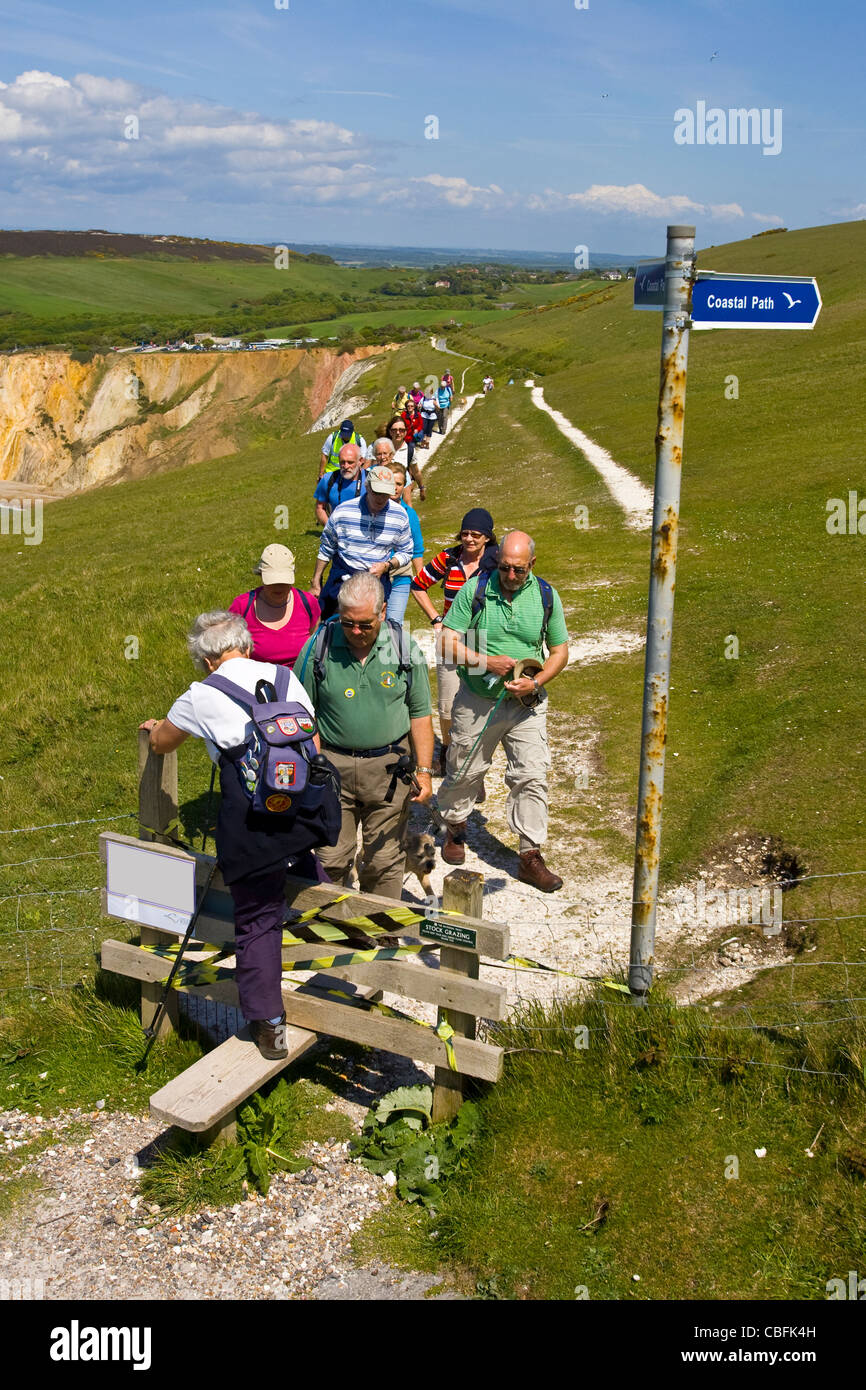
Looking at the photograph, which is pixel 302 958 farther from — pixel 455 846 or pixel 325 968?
pixel 455 846

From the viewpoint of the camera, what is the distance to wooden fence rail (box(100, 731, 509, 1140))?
5148 millimetres

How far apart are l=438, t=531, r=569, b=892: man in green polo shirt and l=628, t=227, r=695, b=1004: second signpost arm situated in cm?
236

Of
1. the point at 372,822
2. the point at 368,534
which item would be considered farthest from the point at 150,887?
the point at 368,534

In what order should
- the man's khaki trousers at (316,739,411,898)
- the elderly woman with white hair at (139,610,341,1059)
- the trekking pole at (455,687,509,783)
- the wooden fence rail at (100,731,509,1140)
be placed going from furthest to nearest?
the trekking pole at (455,687,509,783)
the man's khaki trousers at (316,739,411,898)
the wooden fence rail at (100,731,509,1140)
the elderly woman with white hair at (139,610,341,1059)

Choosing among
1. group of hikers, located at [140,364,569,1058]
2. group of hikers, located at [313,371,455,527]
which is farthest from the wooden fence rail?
group of hikers, located at [313,371,455,527]

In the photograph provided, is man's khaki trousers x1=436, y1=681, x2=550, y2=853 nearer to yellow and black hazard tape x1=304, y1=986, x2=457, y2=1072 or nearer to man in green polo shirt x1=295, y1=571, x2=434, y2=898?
man in green polo shirt x1=295, y1=571, x2=434, y2=898

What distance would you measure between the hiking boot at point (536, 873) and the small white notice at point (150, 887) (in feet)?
10.1

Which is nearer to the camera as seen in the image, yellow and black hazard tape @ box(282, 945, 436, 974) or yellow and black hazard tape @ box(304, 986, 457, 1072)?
yellow and black hazard tape @ box(304, 986, 457, 1072)

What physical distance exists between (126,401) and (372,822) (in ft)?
293

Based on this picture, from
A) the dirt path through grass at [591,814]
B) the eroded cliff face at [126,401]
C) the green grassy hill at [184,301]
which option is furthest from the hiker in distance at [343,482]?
the green grassy hill at [184,301]

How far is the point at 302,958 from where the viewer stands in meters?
5.56

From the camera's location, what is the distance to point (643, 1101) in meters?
5.20
